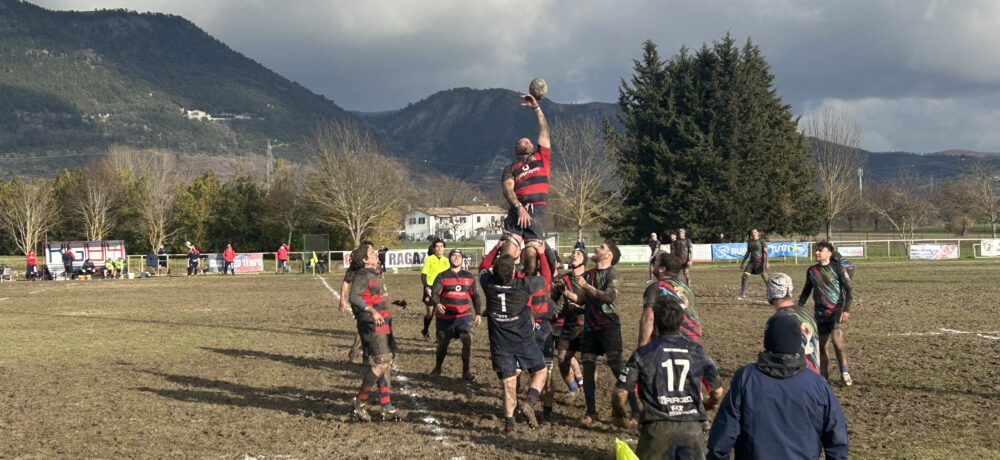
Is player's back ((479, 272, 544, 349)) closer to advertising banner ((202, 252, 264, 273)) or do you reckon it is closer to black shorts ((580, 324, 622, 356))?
black shorts ((580, 324, 622, 356))

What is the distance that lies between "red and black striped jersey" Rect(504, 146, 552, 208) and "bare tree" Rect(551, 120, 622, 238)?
51588mm

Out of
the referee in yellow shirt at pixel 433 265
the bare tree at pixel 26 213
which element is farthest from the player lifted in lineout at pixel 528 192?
the bare tree at pixel 26 213

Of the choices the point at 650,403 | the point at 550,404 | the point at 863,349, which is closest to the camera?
the point at 650,403

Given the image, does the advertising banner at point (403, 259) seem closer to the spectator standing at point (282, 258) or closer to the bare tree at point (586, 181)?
the spectator standing at point (282, 258)

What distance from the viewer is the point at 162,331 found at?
1888 centimetres

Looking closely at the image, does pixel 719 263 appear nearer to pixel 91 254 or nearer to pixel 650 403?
pixel 91 254

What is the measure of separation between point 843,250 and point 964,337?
122 ft

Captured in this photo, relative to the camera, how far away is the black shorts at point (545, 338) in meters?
9.19

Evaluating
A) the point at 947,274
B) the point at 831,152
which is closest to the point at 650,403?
the point at 947,274

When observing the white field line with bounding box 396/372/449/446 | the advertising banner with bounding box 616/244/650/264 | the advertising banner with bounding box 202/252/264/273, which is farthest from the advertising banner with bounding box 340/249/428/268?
the white field line with bounding box 396/372/449/446

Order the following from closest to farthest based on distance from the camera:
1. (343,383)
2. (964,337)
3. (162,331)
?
(343,383) < (964,337) < (162,331)

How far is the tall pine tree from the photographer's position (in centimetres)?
5531

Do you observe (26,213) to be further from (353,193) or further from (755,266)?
(755,266)

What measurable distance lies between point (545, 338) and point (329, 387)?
3.74 m
